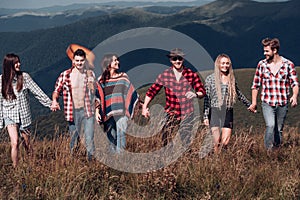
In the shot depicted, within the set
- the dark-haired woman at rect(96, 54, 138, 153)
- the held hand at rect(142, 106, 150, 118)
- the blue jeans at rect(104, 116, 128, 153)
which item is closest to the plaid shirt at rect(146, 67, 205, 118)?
the held hand at rect(142, 106, 150, 118)

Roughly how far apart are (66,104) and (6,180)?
2.08m

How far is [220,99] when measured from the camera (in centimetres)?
617

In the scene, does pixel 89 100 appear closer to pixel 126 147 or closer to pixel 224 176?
pixel 126 147

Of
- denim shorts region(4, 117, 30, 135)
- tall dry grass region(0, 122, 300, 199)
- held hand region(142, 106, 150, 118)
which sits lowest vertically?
tall dry grass region(0, 122, 300, 199)

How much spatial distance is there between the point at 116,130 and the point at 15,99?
158 centimetres

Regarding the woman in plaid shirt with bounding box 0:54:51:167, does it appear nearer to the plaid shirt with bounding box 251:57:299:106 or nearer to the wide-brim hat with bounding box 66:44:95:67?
the wide-brim hat with bounding box 66:44:95:67

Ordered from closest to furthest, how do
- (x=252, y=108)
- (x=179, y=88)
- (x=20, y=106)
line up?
1. (x=20, y=106)
2. (x=179, y=88)
3. (x=252, y=108)

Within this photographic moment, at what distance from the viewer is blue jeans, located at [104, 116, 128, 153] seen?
20.6ft

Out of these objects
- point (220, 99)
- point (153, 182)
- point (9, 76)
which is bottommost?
point (153, 182)

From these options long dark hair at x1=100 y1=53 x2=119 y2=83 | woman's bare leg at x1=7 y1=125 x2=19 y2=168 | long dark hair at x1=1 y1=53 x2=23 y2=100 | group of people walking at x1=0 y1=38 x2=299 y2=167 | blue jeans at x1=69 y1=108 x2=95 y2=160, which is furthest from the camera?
long dark hair at x1=100 y1=53 x2=119 y2=83

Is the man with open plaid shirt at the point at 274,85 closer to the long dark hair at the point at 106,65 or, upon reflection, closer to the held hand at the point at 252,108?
the held hand at the point at 252,108

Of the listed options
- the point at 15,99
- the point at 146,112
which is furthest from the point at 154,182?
the point at 15,99

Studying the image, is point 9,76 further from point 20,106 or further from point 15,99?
point 20,106

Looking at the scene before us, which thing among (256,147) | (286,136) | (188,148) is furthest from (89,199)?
(286,136)
